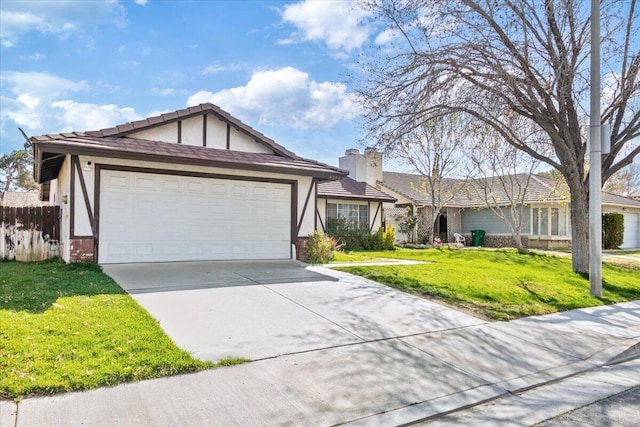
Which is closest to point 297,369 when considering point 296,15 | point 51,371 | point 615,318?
point 51,371

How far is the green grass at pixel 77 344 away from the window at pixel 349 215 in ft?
47.1

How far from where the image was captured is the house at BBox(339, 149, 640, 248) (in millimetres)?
23984

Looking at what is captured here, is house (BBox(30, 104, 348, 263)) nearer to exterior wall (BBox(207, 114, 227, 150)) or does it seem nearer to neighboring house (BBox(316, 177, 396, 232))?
exterior wall (BBox(207, 114, 227, 150))

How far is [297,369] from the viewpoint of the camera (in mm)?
4434

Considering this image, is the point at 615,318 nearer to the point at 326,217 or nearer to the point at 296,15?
the point at 296,15

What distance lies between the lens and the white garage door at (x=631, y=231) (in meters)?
26.1

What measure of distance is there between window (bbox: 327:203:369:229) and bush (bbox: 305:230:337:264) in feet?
24.6

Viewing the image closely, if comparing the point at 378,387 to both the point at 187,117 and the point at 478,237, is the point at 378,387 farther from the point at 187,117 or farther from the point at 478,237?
the point at 478,237

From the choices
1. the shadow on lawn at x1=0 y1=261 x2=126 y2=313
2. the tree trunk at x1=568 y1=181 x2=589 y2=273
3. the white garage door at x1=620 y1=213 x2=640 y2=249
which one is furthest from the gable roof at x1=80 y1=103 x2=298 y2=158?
the white garage door at x1=620 y1=213 x2=640 y2=249

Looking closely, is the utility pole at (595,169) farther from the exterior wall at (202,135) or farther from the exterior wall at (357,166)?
the exterior wall at (357,166)

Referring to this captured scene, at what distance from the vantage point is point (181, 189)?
442 inches

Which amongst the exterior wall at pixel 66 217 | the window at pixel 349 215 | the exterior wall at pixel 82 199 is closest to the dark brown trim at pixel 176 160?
the exterior wall at pixel 82 199

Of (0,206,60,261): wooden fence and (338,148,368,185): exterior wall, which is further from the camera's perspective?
(338,148,368,185): exterior wall

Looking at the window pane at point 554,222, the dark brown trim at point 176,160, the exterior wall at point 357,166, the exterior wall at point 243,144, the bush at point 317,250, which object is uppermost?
the exterior wall at point 357,166
